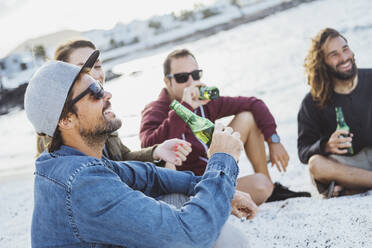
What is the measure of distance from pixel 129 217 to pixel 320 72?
10.4 feet

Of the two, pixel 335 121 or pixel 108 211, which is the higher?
pixel 108 211

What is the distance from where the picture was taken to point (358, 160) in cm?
369

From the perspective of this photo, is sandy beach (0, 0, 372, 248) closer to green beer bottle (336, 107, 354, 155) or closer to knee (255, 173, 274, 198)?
knee (255, 173, 274, 198)

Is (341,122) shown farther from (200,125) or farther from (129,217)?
(129,217)

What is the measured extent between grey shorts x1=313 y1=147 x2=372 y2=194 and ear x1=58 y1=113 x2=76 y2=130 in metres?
2.85

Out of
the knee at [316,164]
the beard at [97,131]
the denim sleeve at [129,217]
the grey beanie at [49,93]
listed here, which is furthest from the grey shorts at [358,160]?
the grey beanie at [49,93]

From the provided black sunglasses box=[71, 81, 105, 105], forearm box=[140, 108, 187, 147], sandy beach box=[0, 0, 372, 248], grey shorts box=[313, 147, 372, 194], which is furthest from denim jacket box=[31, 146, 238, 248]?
grey shorts box=[313, 147, 372, 194]

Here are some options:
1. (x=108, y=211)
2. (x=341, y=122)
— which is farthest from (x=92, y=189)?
(x=341, y=122)

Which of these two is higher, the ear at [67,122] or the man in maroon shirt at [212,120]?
the ear at [67,122]

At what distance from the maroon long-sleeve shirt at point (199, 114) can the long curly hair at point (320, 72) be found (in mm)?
693

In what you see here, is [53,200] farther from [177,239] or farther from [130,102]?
[130,102]

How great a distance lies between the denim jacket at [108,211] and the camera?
55.8 inches

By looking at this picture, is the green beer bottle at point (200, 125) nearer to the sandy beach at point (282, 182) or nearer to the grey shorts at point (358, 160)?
the sandy beach at point (282, 182)

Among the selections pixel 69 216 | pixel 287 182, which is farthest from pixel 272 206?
pixel 69 216
